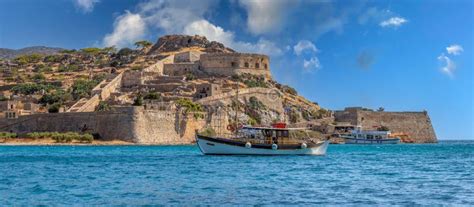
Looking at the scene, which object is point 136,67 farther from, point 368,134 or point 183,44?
point 368,134

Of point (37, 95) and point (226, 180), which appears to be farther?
point (37, 95)

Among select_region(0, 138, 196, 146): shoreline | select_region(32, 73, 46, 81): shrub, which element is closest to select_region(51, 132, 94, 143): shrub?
select_region(0, 138, 196, 146): shoreline

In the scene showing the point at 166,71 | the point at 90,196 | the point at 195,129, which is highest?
the point at 166,71

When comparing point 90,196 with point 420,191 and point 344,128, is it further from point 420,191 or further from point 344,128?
point 344,128

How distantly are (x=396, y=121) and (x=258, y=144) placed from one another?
3877 centimetres

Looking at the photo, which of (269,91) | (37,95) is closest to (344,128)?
(269,91)

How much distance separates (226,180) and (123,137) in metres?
31.5

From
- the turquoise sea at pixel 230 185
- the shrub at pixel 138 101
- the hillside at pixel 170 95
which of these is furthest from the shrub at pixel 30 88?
the turquoise sea at pixel 230 185

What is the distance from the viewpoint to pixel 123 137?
5200 centimetres

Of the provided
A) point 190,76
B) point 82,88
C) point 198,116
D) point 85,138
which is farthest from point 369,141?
point 85,138

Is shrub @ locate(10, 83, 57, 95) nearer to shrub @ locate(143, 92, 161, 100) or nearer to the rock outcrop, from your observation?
shrub @ locate(143, 92, 161, 100)

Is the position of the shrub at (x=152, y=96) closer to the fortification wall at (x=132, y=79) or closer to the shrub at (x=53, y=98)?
the fortification wall at (x=132, y=79)

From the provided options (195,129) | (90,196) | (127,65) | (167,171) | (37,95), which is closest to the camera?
(90,196)

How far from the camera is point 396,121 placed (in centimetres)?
7275
